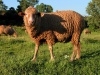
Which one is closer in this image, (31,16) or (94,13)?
(31,16)

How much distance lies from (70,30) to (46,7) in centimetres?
7799

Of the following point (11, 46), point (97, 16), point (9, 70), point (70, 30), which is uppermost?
point (70, 30)

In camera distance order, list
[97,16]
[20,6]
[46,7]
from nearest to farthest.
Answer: [97,16]
[20,6]
[46,7]

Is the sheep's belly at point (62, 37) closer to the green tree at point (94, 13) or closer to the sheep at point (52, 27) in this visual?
the sheep at point (52, 27)

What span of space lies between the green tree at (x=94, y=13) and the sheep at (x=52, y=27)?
56.8 m

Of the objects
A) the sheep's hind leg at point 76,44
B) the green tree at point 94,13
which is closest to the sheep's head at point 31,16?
the sheep's hind leg at point 76,44

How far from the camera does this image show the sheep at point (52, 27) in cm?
1052

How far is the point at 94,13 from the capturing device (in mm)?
68500

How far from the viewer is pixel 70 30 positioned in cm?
1151

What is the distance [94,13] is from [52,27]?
58483 mm

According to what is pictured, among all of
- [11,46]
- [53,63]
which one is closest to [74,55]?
[53,63]

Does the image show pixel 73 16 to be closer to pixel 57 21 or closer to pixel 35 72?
Answer: pixel 57 21

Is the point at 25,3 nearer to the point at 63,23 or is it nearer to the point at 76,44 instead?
the point at 76,44

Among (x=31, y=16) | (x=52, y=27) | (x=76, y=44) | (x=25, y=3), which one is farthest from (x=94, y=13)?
(x=31, y=16)
